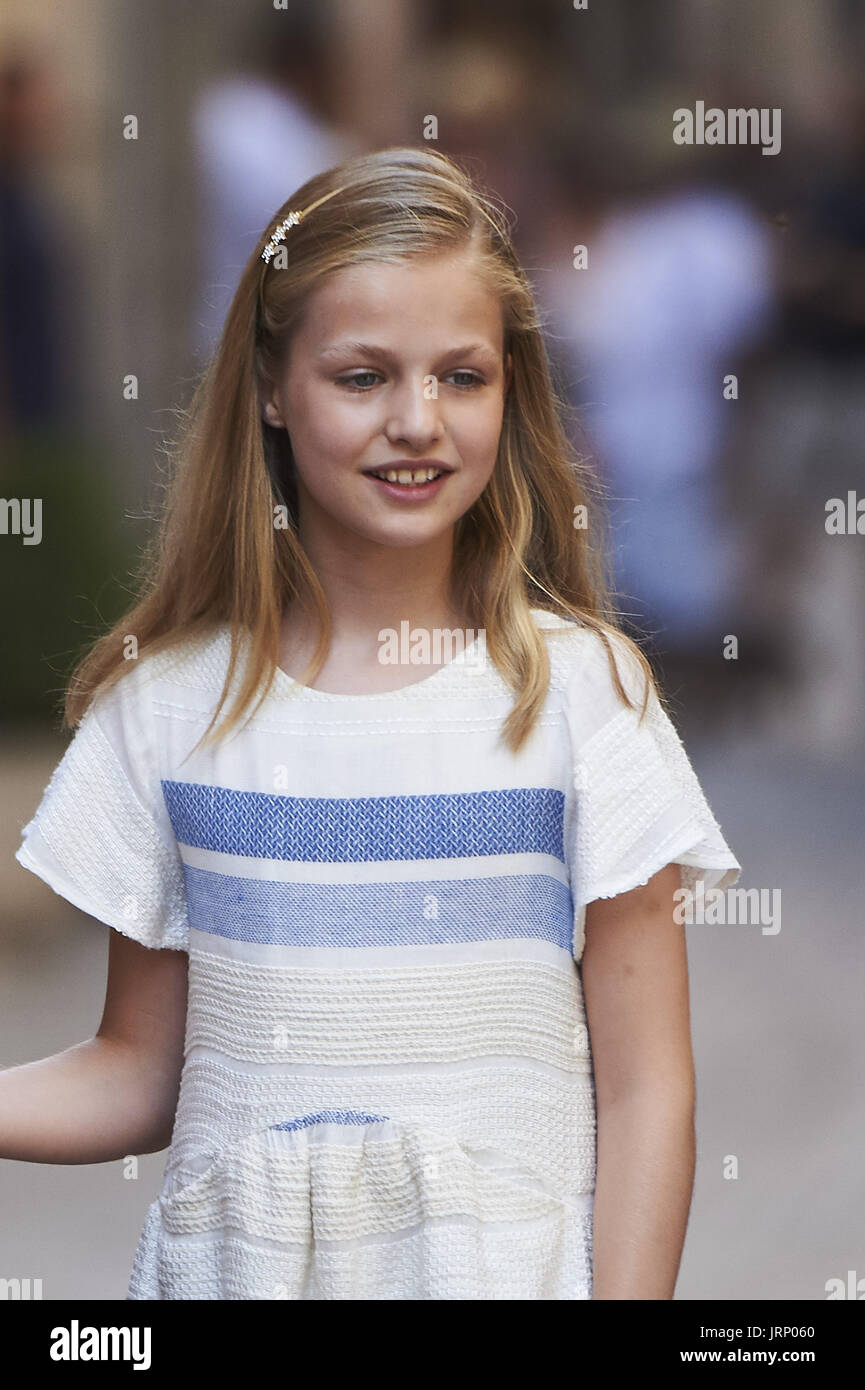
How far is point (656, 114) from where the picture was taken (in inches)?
85.3

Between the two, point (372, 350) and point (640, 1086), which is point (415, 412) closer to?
point (372, 350)

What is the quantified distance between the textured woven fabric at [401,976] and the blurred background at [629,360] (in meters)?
0.73

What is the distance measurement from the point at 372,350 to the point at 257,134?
112 cm

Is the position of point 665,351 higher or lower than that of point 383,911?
higher

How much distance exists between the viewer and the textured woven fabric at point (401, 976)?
94cm

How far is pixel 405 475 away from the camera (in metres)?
0.97

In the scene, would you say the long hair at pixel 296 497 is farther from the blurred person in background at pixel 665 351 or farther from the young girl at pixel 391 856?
the blurred person in background at pixel 665 351

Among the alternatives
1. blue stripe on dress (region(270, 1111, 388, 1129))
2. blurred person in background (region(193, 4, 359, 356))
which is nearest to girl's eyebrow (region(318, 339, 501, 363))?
blue stripe on dress (region(270, 1111, 388, 1129))

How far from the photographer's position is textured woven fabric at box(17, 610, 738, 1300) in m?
0.94

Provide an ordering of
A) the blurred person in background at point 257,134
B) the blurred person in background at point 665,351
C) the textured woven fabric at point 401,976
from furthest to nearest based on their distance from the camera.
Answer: the blurred person in background at point 665,351 → the blurred person in background at point 257,134 → the textured woven fabric at point 401,976

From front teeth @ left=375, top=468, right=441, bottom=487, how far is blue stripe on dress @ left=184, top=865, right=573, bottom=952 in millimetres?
231

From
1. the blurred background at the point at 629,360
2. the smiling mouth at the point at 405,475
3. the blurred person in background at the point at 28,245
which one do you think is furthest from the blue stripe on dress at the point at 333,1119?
the blurred person in background at the point at 28,245

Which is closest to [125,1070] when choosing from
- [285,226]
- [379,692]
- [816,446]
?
[379,692]

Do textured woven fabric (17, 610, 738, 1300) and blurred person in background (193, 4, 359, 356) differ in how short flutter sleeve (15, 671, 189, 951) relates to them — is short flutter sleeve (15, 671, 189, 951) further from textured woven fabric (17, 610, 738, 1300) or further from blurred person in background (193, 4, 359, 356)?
blurred person in background (193, 4, 359, 356)
